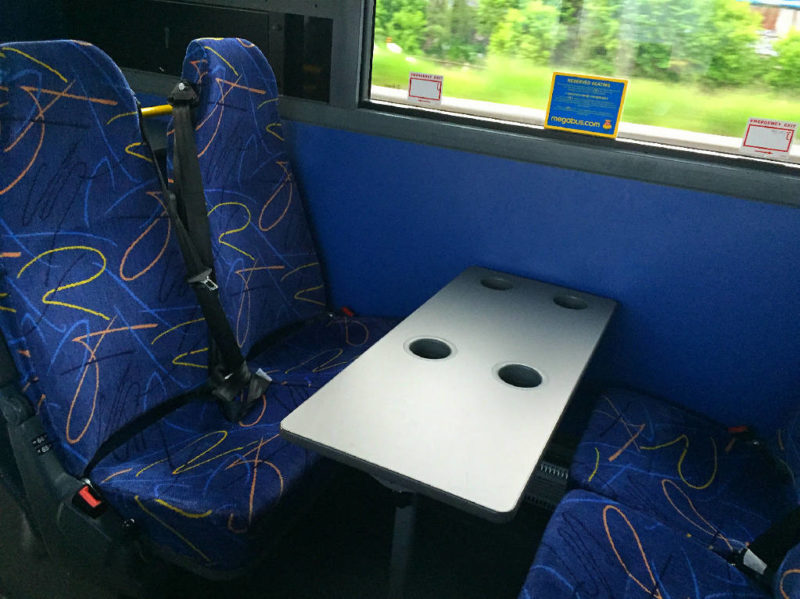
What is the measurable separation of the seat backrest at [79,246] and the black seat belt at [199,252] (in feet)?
0.19

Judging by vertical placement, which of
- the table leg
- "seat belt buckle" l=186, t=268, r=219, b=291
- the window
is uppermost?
the window

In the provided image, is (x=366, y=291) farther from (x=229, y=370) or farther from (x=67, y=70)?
(x=67, y=70)

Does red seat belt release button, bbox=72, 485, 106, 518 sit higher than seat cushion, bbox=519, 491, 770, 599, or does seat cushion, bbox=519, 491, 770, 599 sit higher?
seat cushion, bbox=519, 491, 770, 599

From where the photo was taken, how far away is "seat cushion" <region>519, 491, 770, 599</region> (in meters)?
1.03

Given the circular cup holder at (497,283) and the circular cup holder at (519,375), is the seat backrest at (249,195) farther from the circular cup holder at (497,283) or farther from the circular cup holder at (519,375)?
the circular cup holder at (519,375)

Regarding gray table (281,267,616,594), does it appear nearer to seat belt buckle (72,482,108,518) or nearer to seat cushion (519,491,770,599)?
seat cushion (519,491,770,599)

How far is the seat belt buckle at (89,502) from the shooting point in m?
1.18

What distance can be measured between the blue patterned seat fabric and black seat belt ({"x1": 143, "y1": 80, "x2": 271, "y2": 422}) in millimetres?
32

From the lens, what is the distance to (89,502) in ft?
3.86

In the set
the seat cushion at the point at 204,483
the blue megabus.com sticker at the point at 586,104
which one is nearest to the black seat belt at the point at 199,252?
the seat cushion at the point at 204,483

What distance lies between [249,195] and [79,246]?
0.50 metres

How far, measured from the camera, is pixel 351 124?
73.2 inches

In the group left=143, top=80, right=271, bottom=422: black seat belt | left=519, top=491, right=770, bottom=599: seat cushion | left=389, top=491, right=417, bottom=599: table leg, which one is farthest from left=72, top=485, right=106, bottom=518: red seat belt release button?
left=519, top=491, right=770, bottom=599: seat cushion

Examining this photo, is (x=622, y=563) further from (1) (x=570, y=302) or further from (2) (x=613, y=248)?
(2) (x=613, y=248)
